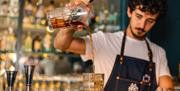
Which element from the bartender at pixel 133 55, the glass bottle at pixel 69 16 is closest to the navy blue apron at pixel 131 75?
the bartender at pixel 133 55

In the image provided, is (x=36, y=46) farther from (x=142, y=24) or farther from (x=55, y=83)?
(x=142, y=24)

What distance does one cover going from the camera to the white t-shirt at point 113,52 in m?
2.19

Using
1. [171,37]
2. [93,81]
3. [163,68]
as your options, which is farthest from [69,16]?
[171,37]

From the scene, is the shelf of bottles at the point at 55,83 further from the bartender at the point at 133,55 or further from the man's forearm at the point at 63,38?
the man's forearm at the point at 63,38

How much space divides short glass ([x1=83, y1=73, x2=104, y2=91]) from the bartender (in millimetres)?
581

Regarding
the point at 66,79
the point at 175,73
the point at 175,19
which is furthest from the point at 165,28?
the point at 66,79

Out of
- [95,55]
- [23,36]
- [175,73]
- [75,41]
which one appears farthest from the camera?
[23,36]

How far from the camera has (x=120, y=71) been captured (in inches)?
87.2

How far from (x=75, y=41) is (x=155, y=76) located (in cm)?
53

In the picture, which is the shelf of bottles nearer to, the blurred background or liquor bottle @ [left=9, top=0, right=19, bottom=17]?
the blurred background

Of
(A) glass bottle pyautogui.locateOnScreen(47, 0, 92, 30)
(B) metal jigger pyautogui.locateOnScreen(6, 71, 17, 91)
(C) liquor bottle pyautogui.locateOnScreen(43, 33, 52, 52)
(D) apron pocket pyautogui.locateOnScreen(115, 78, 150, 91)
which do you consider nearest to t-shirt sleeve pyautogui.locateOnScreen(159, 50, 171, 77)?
(D) apron pocket pyautogui.locateOnScreen(115, 78, 150, 91)

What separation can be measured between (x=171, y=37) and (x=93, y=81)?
1.98 m

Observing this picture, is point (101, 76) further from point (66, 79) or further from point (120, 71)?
point (66, 79)

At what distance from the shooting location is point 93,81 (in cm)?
150
